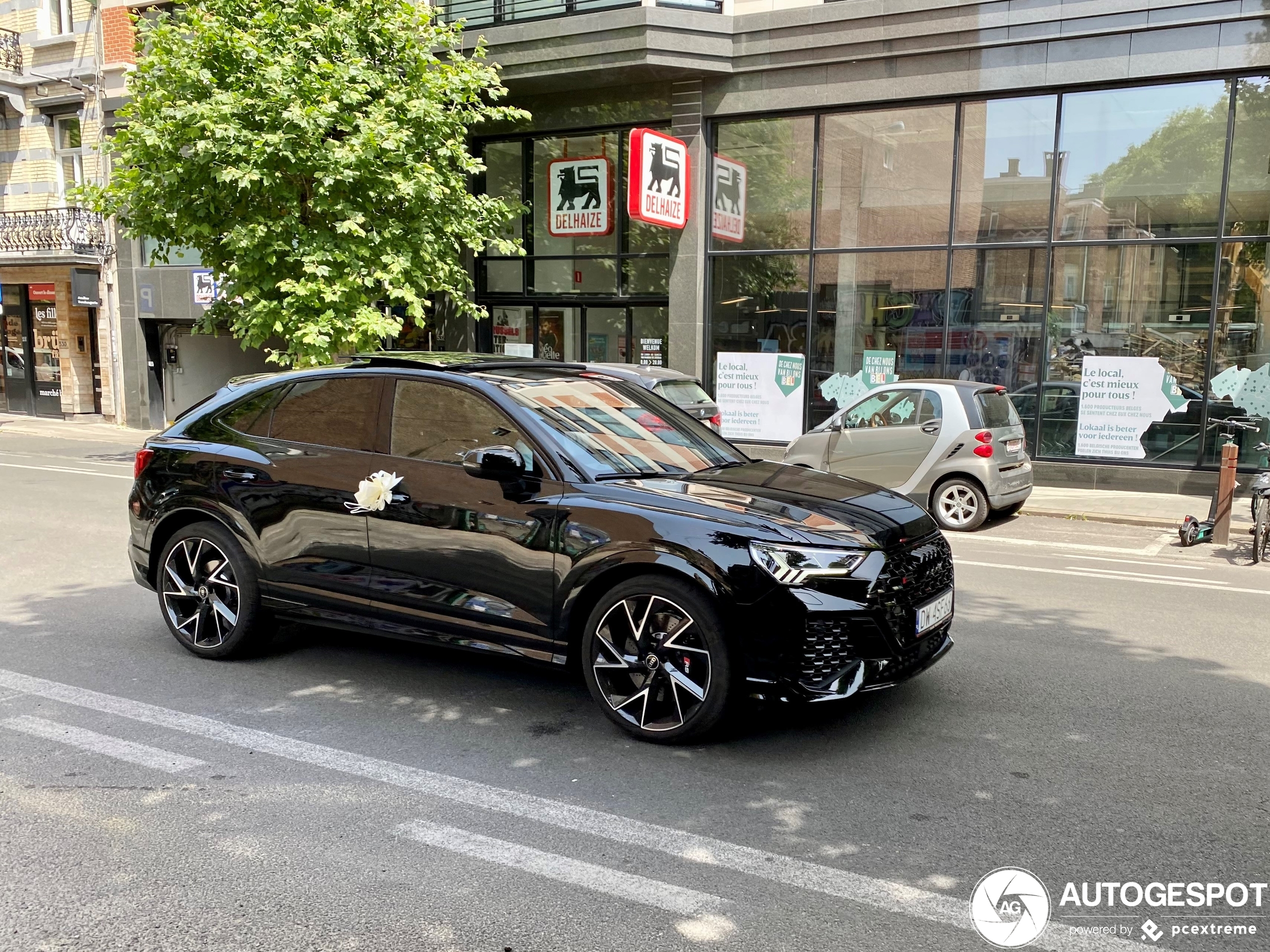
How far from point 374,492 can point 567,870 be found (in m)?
2.38

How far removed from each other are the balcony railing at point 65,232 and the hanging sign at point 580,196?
11.5 meters

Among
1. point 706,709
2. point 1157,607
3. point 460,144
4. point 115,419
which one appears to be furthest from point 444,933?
point 115,419

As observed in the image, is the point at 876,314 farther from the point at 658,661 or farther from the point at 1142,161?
the point at 658,661

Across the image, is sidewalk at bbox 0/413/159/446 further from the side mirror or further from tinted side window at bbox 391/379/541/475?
the side mirror

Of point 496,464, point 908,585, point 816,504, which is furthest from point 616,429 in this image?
point 908,585

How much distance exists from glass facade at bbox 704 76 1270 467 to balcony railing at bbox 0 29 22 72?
61.2 feet

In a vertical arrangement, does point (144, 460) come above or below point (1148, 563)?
above

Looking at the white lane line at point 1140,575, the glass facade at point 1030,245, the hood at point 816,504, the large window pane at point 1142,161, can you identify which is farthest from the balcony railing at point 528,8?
the hood at point 816,504

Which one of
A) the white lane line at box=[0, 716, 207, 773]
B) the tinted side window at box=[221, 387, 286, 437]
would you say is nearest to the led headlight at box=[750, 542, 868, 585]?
the white lane line at box=[0, 716, 207, 773]

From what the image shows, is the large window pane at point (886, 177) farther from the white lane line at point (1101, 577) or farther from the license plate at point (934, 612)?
the license plate at point (934, 612)

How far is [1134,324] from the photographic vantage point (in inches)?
512

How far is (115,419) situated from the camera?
22969 millimetres

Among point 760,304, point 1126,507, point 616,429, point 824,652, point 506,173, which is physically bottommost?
point 1126,507

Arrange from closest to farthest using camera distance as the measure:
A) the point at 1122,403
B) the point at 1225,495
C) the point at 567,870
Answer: the point at 567,870
the point at 1225,495
the point at 1122,403
